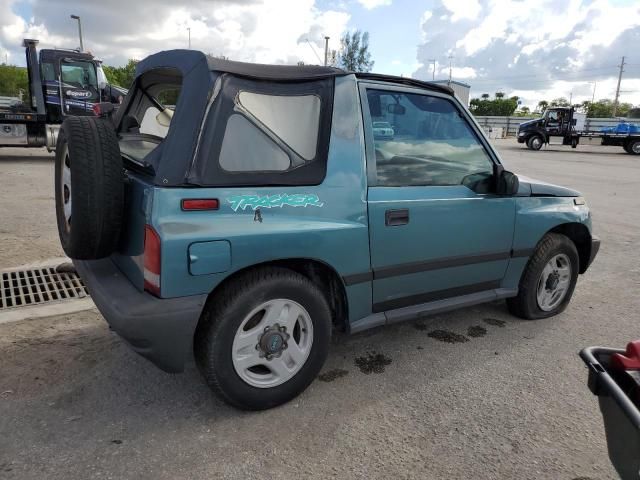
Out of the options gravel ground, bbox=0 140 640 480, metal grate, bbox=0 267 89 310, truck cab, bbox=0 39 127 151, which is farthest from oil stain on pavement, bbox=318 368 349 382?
truck cab, bbox=0 39 127 151

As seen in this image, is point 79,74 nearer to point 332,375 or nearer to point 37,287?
point 37,287

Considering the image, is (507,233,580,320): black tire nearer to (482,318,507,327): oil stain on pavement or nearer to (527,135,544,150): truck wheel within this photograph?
(482,318,507,327): oil stain on pavement

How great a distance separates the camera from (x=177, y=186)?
7.41 feet

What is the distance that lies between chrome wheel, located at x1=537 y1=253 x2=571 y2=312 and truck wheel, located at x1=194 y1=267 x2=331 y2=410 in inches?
82.6

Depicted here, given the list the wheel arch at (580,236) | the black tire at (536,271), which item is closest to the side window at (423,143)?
the black tire at (536,271)

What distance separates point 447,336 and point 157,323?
221 centimetres

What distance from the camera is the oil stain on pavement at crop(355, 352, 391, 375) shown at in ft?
10.1

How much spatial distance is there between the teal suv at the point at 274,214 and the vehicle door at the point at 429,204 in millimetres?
11

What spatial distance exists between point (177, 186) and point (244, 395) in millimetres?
1129

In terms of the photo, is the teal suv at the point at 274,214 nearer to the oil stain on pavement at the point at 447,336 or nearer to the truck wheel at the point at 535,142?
the oil stain on pavement at the point at 447,336

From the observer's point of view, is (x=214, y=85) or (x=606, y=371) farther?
(x=214, y=85)

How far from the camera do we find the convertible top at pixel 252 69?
7.96 feet

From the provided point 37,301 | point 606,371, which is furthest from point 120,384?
point 606,371

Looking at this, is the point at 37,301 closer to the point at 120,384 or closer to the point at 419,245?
the point at 120,384
